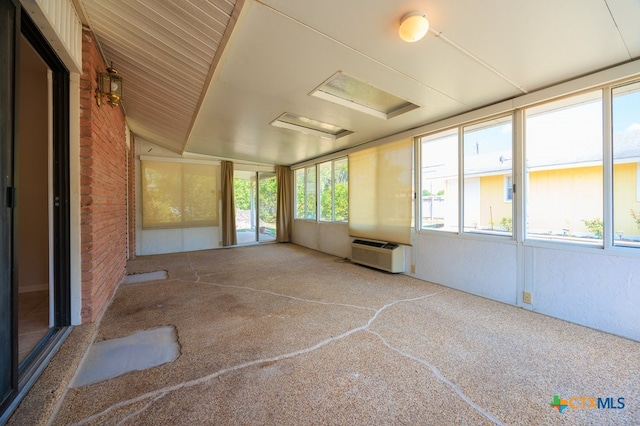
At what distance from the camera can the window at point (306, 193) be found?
22.8ft

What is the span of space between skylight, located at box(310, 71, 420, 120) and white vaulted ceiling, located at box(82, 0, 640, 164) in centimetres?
10

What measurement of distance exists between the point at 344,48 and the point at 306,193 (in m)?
5.34

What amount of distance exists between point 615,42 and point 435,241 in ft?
8.53

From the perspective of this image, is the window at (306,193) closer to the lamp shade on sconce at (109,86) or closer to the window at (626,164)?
the lamp shade on sconce at (109,86)

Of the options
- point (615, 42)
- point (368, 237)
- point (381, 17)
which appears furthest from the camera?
point (368, 237)

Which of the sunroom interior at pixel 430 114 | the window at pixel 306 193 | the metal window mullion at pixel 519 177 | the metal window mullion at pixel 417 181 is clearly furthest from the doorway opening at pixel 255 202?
the metal window mullion at pixel 519 177

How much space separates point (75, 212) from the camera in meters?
2.02

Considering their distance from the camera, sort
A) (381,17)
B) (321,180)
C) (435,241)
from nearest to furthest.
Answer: (381,17) → (435,241) → (321,180)

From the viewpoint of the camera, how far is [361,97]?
10.1 feet

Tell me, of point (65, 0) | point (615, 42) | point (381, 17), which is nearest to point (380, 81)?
point (381, 17)

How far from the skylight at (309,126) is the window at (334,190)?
122 centimetres

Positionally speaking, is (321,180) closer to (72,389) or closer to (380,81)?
(380,81)

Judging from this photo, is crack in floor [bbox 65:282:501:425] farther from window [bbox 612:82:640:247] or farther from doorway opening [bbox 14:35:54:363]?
window [bbox 612:82:640:247]

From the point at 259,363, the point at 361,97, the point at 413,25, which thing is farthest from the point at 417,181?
the point at 259,363
